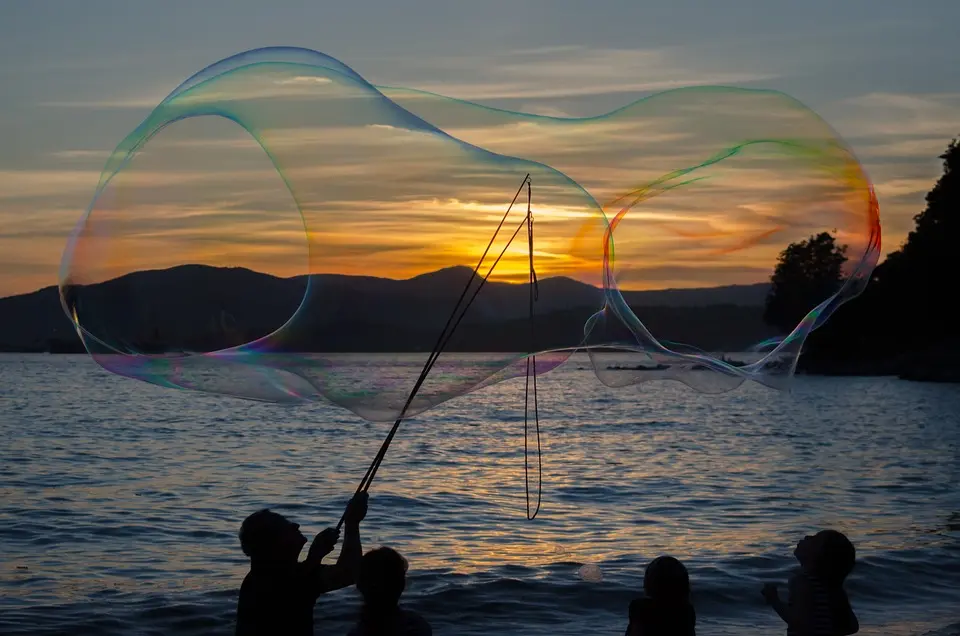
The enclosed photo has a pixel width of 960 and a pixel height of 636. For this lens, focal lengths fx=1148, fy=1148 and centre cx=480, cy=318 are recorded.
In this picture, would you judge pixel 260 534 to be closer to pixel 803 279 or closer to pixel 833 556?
pixel 833 556

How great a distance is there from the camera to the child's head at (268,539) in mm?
5355

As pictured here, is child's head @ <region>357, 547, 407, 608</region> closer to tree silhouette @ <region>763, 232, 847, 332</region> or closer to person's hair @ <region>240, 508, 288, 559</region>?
person's hair @ <region>240, 508, 288, 559</region>

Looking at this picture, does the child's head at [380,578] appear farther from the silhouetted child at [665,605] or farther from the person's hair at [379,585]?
the silhouetted child at [665,605]

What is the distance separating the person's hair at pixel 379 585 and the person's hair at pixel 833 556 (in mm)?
2125

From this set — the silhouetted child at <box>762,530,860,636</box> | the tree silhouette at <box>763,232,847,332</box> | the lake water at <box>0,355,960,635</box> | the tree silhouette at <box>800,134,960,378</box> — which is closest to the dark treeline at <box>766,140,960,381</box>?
the tree silhouette at <box>800,134,960,378</box>

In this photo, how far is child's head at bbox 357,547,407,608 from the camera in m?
5.22

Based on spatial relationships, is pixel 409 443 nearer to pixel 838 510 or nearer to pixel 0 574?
pixel 838 510

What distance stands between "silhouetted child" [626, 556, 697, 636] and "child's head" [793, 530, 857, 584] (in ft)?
2.11

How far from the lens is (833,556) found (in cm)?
573

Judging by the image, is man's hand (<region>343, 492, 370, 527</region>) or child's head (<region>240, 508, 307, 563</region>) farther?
man's hand (<region>343, 492, 370, 527</region>)

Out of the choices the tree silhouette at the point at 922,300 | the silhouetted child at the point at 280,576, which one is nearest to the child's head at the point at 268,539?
the silhouetted child at the point at 280,576

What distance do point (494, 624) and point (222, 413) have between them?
38916 mm

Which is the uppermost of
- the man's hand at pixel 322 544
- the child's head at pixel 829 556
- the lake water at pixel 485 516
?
the man's hand at pixel 322 544

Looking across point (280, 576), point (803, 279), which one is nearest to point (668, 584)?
point (280, 576)
